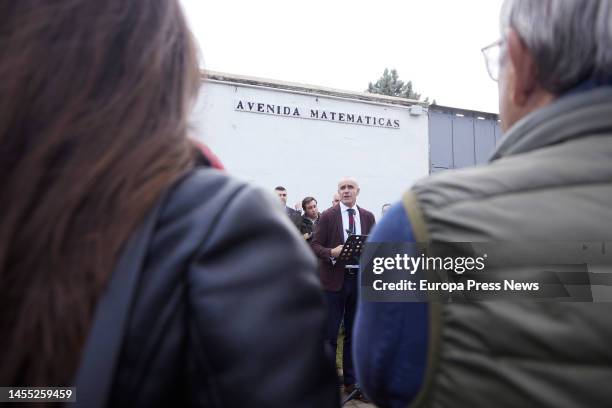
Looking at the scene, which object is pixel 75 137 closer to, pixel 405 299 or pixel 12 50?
pixel 12 50

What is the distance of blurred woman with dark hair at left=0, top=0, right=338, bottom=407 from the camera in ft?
2.12

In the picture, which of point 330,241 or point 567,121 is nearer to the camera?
point 567,121

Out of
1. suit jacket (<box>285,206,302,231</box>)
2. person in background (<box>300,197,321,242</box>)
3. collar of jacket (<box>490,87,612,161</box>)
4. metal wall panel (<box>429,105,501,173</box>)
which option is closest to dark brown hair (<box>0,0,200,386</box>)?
collar of jacket (<box>490,87,612,161</box>)

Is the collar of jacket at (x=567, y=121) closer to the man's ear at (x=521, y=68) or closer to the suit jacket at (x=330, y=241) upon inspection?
the man's ear at (x=521, y=68)

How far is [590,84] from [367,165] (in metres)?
12.1

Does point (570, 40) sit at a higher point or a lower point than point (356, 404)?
higher

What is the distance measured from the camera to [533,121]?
0.95 meters

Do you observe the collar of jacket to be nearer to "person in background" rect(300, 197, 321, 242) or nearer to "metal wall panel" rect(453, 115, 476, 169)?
"person in background" rect(300, 197, 321, 242)

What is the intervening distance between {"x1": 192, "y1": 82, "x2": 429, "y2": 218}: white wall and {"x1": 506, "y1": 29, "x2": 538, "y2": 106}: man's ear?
998 centimetres

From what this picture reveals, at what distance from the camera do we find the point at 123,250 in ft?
2.23

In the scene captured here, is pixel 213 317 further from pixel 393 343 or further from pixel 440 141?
pixel 440 141

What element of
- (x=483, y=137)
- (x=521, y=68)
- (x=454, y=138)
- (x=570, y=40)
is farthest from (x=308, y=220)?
(x=483, y=137)

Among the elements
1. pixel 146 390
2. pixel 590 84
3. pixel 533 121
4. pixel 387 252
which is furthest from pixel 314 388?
pixel 590 84

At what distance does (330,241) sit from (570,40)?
14.2 feet
